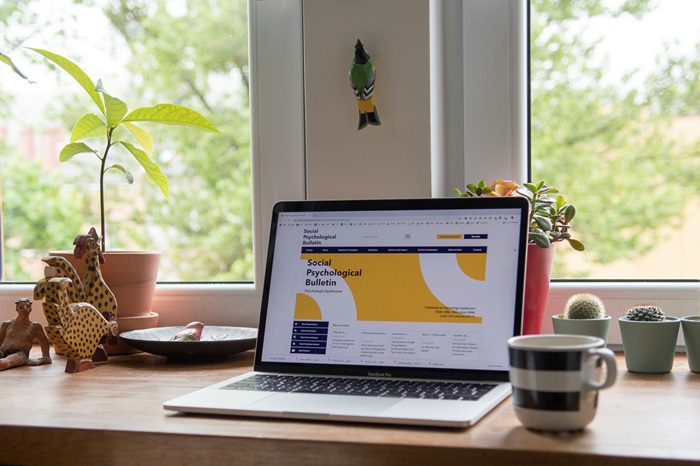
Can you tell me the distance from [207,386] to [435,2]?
76 cm

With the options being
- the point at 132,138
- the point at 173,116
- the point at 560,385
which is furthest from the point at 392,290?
the point at 132,138

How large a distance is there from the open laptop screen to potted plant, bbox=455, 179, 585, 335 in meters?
0.16

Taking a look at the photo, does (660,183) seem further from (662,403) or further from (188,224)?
(188,224)

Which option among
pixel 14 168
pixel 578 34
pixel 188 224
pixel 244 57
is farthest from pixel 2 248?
pixel 578 34

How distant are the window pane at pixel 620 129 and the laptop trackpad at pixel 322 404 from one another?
25.8 inches

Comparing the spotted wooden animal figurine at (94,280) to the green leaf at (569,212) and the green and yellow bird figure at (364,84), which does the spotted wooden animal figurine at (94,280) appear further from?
the green leaf at (569,212)

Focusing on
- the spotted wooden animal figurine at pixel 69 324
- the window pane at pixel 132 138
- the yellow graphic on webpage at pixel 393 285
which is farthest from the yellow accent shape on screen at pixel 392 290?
the window pane at pixel 132 138

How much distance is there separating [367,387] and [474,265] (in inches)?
8.5

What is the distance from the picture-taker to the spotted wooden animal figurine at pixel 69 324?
1156 mm

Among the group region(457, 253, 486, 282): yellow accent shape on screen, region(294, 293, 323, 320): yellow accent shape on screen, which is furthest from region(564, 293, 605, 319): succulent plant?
region(294, 293, 323, 320): yellow accent shape on screen

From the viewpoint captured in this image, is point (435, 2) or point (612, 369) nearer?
point (612, 369)

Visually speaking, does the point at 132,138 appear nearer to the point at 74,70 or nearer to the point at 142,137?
the point at 142,137

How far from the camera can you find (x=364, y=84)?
4.42 ft

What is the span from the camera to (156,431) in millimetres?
823
